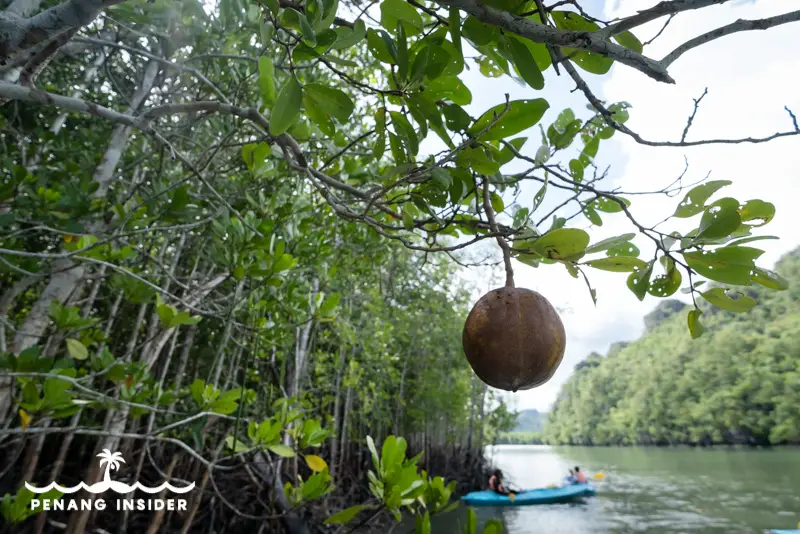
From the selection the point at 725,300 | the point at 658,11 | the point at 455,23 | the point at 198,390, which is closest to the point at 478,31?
the point at 455,23

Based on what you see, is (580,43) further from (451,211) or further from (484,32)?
(451,211)

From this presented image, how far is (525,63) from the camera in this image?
805 millimetres

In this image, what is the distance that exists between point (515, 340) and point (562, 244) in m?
0.19

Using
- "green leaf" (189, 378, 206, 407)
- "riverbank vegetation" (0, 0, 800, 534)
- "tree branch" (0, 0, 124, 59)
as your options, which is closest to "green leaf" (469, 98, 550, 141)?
"riverbank vegetation" (0, 0, 800, 534)

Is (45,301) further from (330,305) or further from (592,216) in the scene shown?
(592,216)

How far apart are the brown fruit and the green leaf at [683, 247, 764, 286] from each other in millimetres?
262

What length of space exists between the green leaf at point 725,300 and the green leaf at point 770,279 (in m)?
0.05

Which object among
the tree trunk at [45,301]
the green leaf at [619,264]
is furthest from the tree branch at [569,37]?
the tree trunk at [45,301]

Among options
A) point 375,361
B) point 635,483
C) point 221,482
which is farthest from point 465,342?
point 635,483

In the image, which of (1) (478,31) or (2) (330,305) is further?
(2) (330,305)

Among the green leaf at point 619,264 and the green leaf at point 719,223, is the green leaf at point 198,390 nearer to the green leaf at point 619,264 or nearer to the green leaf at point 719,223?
the green leaf at point 619,264

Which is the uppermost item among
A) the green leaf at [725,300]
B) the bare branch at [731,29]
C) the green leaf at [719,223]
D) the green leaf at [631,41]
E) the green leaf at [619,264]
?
the green leaf at [631,41]

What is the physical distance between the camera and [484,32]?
2.66 feet

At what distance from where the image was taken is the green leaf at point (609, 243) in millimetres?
772
